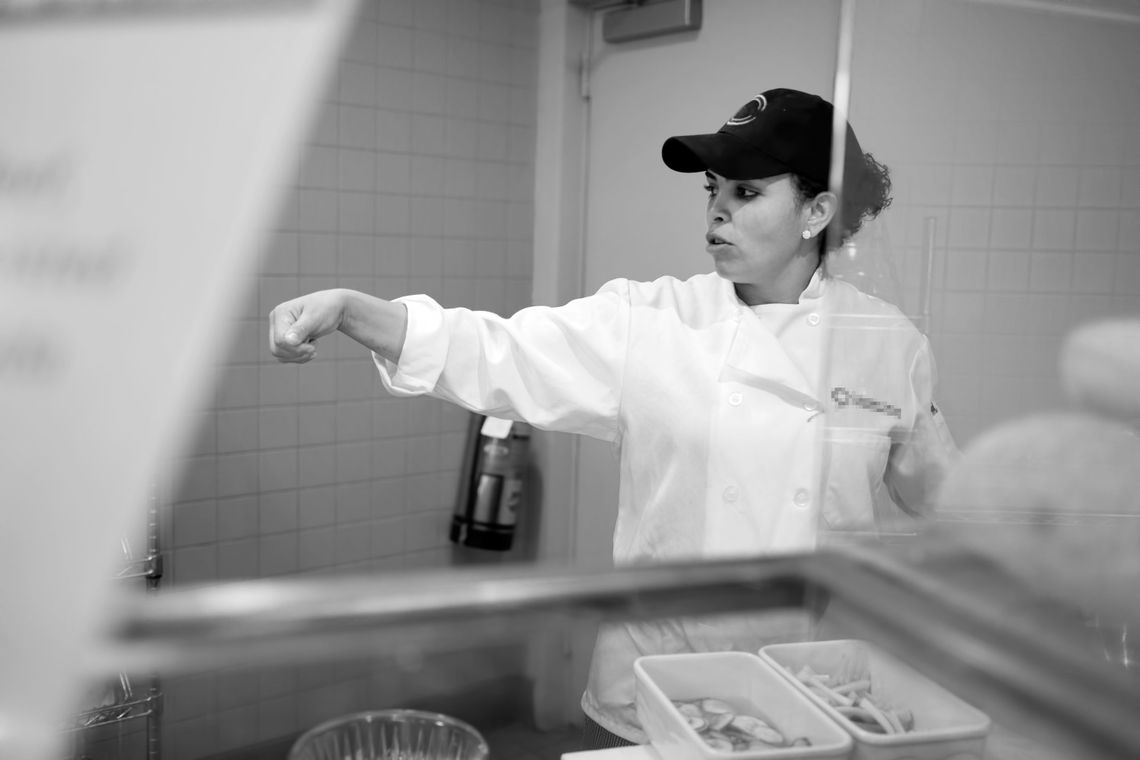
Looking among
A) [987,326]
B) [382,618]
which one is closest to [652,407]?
[987,326]

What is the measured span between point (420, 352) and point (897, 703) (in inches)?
26.3

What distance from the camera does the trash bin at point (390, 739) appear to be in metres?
0.45

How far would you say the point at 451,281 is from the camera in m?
2.12

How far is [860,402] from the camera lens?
561 mm

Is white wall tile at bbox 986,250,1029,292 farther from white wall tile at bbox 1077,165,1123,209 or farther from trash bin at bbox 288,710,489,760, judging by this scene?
trash bin at bbox 288,710,489,760

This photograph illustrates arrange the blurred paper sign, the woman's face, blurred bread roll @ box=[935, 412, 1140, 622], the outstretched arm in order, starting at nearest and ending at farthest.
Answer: the blurred paper sign
blurred bread roll @ box=[935, 412, 1140, 622]
the outstretched arm
the woman's face

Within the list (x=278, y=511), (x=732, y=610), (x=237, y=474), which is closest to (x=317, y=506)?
(x=278, y=511)

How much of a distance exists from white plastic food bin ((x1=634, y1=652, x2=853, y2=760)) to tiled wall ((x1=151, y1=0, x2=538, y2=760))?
1490 millimetres

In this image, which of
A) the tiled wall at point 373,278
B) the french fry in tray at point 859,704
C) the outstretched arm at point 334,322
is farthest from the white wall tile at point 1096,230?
the tiled wall at point 373,278

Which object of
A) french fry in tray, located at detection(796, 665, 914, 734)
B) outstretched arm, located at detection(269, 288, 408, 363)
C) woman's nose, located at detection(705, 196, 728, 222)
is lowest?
french fry in tray, located at detection(796, 665, 914, 734)

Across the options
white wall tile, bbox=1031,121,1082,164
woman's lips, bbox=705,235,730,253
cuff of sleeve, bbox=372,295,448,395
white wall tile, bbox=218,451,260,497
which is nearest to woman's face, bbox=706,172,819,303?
woman's lips, bbox=705,235,730,253

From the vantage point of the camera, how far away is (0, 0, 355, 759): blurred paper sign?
0.52 ft

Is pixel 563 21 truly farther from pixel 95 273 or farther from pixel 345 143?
pixel 95 273

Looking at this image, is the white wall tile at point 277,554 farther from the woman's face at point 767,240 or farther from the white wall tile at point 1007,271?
the white wall tile at point 1007,271
